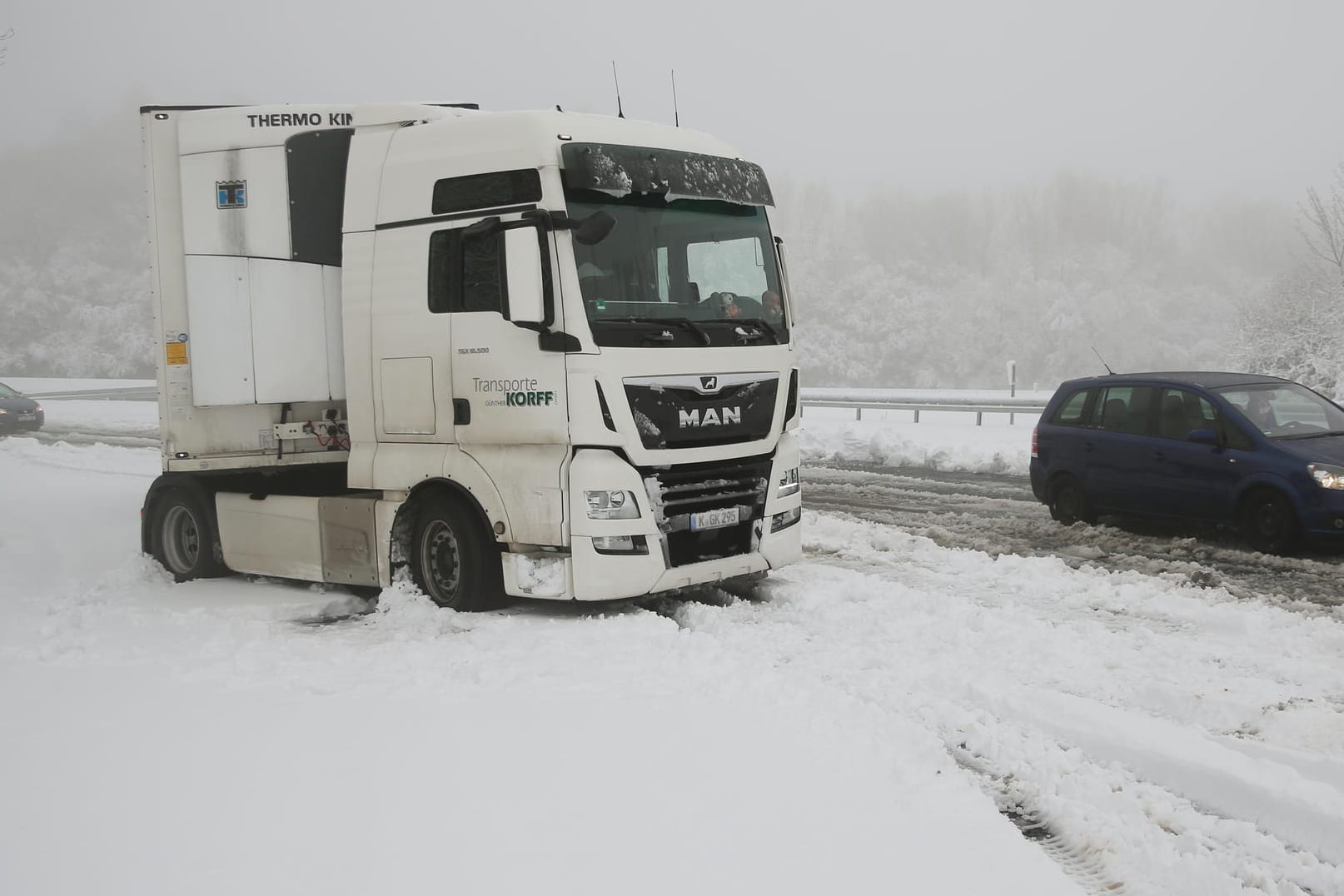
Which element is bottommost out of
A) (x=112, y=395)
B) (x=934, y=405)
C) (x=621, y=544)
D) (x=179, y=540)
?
(x=179, y=540)

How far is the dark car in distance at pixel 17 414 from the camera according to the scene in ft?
90.7

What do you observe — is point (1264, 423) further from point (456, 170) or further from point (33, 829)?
A: point (33, 829)

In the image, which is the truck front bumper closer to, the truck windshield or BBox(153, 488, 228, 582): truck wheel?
the truck windshield

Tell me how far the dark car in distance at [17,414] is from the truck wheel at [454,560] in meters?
23.8

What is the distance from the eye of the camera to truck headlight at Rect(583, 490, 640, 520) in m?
7.47

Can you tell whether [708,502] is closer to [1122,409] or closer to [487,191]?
[487,191]

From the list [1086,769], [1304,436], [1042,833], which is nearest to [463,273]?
[1086,769]

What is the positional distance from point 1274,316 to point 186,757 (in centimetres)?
3837

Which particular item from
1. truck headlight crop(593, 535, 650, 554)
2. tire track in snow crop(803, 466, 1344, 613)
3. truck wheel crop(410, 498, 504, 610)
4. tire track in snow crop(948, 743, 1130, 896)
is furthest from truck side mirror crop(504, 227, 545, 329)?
tire track in snow crop(803, 466, 1344, 613)

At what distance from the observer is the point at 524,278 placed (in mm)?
7309

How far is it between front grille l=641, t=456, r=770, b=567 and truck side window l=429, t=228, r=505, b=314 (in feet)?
5.23

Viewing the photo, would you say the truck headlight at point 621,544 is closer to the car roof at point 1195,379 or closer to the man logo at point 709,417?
the man logo at point 709,417

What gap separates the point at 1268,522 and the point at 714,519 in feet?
17.0

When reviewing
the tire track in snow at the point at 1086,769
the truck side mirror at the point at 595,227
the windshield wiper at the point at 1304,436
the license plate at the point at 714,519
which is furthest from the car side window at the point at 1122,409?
the truck side mirror at the point at 595,227
